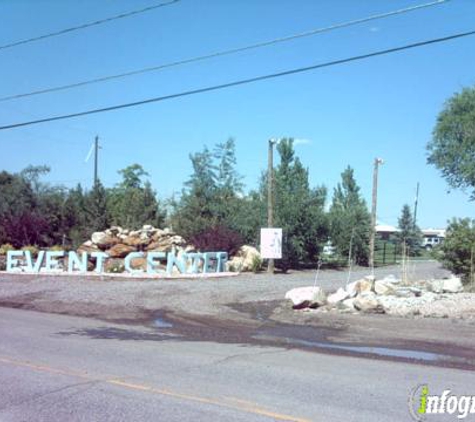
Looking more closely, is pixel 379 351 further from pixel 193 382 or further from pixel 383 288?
pixel 383 288

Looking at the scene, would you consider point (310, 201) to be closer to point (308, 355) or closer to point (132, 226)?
point (132, 226)

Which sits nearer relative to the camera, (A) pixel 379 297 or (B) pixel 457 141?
(A) pixel 379 297

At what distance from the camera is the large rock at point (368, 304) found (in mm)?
16203

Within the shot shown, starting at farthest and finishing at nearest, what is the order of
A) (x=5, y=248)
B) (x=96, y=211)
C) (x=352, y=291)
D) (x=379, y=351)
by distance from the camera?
(x=96, y=211) → (x=5, y=248) → (x=352, y=291) → (x=379, y=351)

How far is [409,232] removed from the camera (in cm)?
7481

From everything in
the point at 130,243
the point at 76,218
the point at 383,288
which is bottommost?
the point at 383,288

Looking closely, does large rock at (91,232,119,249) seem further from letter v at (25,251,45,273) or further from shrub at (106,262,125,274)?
letter v at (25,251,45,273)

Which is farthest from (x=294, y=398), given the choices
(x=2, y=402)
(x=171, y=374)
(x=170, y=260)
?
(x=170, y=260)

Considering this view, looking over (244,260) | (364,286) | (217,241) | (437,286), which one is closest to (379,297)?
(364,286)

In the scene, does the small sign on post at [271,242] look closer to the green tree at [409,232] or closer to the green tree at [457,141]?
the green tree at [457,141]

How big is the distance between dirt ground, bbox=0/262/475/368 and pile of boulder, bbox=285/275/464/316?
22.2 inches

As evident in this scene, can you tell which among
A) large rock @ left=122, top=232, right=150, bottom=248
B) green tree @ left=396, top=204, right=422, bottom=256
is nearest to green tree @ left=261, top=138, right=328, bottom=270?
large rock @ left=122, top=232, right=150, bottom=248

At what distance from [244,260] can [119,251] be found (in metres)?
6.31

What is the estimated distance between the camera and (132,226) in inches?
1519
